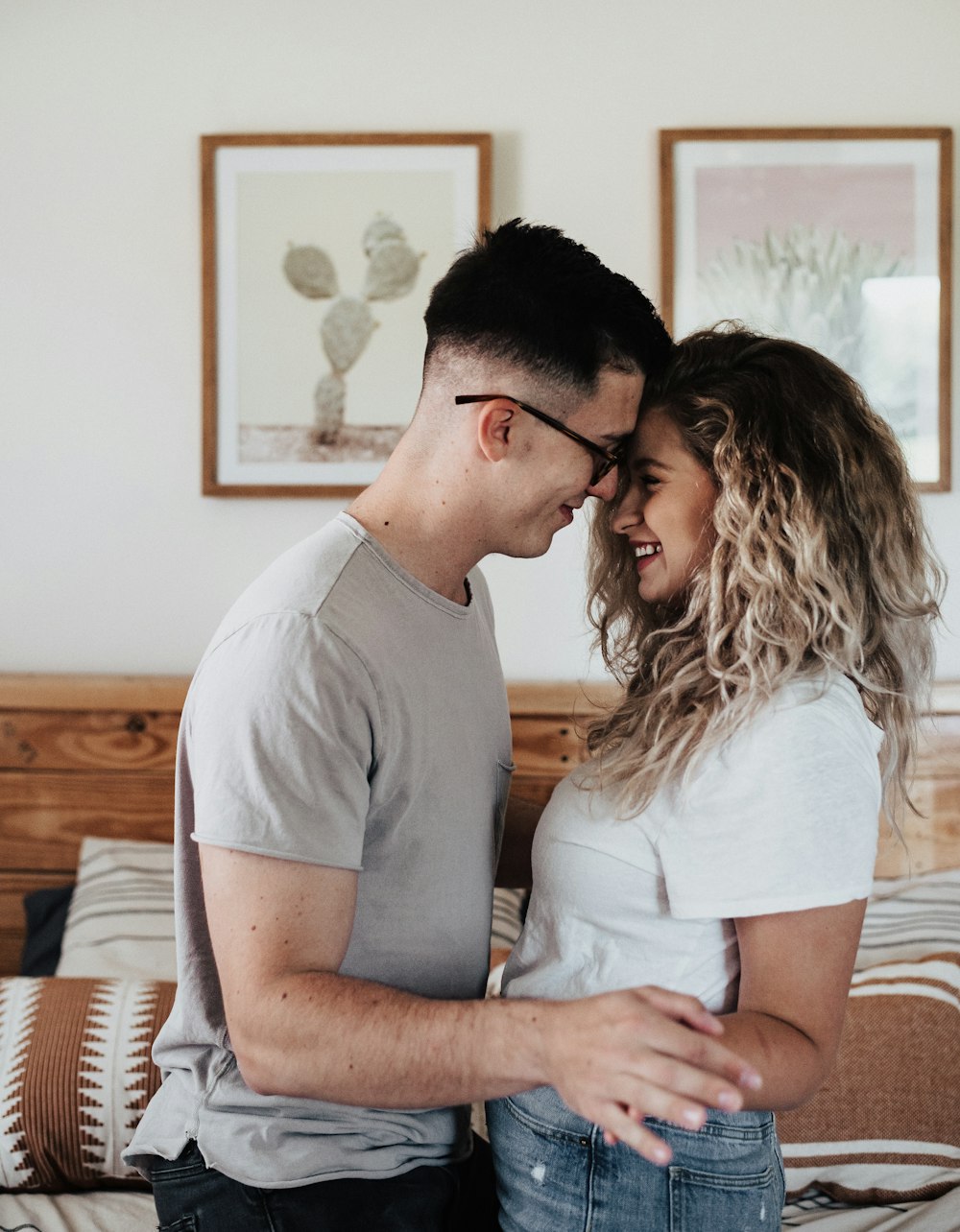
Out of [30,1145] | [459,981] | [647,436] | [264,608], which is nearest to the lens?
[264,608]

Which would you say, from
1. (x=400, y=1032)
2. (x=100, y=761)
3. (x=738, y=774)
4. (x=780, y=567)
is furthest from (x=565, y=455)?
(x=100, y=761)

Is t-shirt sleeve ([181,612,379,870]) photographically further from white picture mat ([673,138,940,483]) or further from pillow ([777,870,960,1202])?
white picture mat ([673,138,940,483])

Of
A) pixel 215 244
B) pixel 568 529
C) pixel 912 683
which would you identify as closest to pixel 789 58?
pixel 568 529

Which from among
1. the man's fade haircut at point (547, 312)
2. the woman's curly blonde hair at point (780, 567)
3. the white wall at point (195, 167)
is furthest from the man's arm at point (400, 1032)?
the white wall at point (195, 167)

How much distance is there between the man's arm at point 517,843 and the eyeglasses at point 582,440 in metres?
0.44

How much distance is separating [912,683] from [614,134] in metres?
1.47

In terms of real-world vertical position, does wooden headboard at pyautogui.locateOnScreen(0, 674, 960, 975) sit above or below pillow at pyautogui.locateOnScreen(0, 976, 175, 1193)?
above

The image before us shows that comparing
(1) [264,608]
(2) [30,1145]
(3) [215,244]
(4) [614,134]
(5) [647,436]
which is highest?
(4) [614,134]

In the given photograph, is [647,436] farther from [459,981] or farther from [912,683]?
[459,981]

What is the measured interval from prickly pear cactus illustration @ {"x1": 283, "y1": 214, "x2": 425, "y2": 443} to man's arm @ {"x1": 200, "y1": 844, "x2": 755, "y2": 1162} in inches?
58.0

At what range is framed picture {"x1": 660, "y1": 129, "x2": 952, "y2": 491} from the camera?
88.7 inches

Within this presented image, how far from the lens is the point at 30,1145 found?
1.64m

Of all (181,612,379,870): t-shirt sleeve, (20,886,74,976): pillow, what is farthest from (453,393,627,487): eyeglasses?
(20,886,74,976): pillow

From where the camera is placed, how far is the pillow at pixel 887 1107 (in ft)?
5.35
